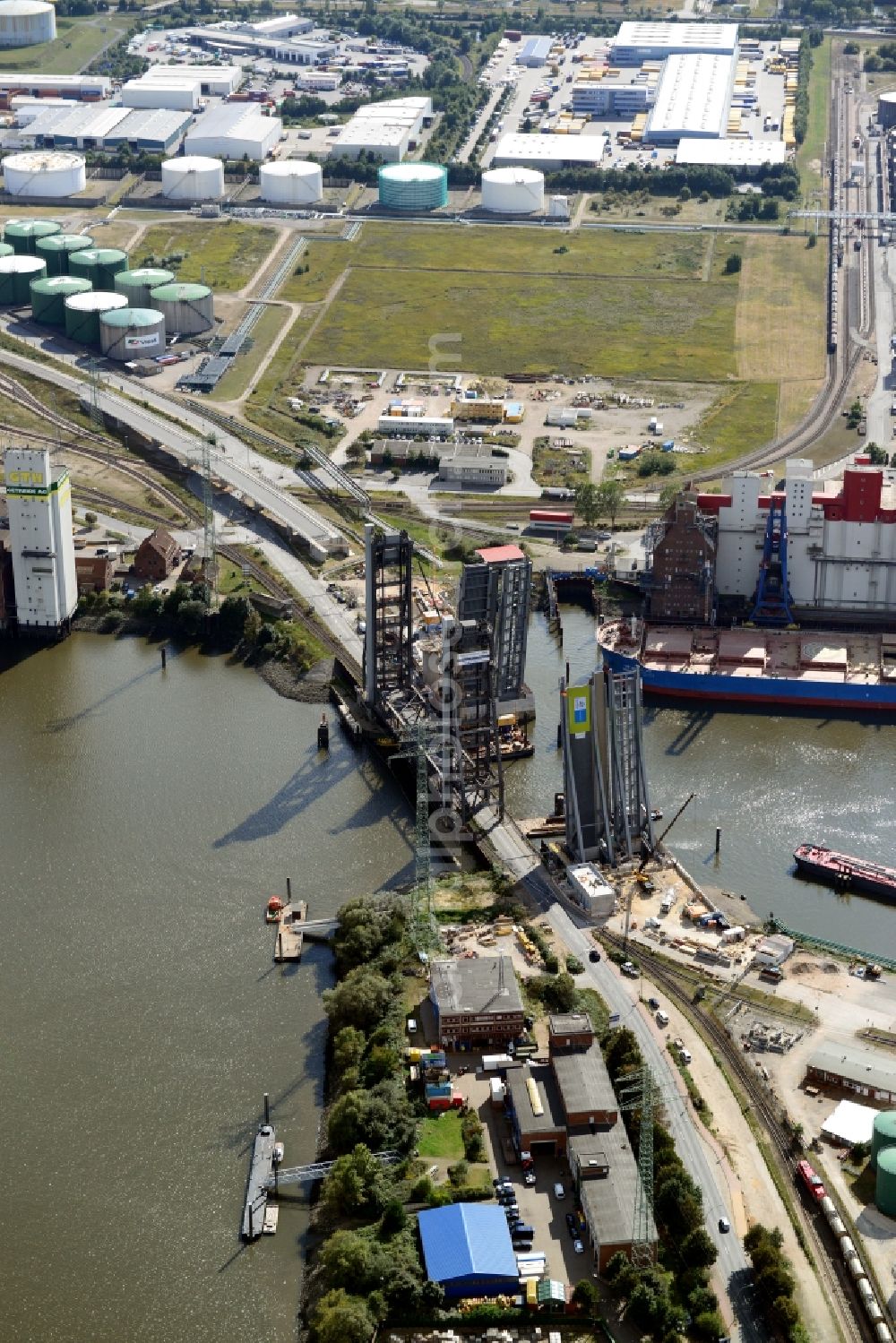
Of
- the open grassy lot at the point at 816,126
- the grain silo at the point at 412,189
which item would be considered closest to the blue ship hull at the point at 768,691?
the grain silo at the point at 412,189

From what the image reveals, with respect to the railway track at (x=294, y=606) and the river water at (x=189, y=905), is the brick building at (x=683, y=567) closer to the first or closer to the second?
the river water at (x=189, y=905)

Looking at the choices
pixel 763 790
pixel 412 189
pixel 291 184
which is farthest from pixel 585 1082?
pixel 291 184

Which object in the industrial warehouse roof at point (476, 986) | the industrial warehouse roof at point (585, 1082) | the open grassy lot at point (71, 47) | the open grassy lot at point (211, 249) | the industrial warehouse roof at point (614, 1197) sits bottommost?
the industrial warehouse roof at point (614, 1197)

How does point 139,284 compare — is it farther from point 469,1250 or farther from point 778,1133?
point 469,1250

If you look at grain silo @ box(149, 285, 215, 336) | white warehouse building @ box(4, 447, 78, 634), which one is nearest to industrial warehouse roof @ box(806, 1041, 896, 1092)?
white warehouse building @ box(4, 447, 78, 634)

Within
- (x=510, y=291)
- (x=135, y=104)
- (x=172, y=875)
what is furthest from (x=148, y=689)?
(x=135, y=104)
